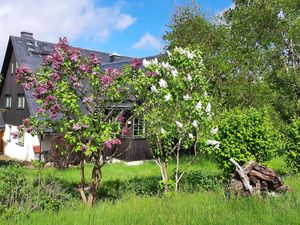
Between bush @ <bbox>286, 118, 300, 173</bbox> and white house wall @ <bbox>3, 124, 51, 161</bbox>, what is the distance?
14920 millimetres

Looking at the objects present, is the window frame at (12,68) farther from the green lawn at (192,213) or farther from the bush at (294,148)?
the green lawn at (192,213)

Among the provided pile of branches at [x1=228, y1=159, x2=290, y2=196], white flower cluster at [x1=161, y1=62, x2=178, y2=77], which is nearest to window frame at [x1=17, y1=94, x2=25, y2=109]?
white flower cluster at [x1=161, y1=62, x2=178, y2=77]

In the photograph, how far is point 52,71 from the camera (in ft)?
26.5

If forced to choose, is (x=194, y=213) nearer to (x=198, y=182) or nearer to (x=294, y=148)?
(x=198, y=182)

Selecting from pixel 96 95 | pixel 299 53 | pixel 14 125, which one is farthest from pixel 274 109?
pixel 14 125

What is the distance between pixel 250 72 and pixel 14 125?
17.9 m

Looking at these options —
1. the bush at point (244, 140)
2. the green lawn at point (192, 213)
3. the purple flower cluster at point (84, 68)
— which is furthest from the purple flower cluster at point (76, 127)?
the bush at point (244, 140)

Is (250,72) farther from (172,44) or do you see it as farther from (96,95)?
(96,95)

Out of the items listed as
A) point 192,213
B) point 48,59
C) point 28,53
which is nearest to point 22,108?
point 28,53

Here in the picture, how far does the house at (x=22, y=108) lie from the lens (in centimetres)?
2056

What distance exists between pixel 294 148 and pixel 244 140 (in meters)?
2.48

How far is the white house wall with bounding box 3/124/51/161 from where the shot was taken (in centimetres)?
2159

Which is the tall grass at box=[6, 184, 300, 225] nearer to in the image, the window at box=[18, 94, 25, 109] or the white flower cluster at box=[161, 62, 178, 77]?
the white flower cluster at box=[161, 62, 178, 77]

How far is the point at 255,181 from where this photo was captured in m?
7.16
